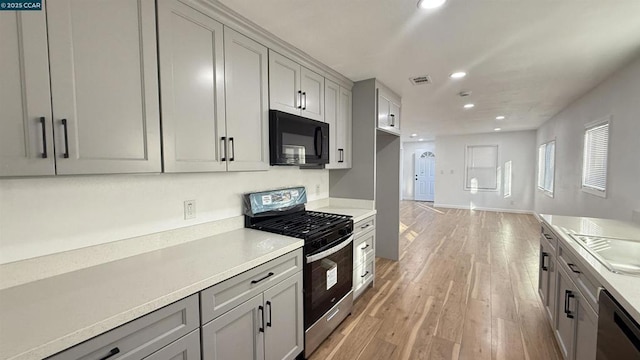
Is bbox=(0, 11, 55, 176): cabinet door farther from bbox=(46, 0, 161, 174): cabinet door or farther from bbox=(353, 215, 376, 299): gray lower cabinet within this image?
bbox=(353, 215, 376, 299): gray lower cabinet

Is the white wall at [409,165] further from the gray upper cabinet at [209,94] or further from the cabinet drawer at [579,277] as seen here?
the gray upper cabinet at [209,94]

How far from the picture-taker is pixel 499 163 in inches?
311

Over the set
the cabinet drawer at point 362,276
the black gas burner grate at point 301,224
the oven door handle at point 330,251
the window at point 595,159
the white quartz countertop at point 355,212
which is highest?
the window at point 595,159

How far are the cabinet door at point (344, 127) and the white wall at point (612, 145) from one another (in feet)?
8.78

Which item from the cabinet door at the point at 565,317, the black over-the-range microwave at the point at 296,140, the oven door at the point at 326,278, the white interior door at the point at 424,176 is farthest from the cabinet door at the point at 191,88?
the white interior door at the point at 424,176

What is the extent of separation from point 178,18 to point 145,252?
1355mm

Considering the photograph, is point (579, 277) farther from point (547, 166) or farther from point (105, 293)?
point (547, 166)

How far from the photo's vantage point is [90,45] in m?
1.14

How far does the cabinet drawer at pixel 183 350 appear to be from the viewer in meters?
1.06

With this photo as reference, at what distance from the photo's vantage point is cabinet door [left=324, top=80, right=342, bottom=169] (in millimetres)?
2730

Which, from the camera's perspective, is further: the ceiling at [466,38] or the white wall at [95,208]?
the ceiling at [466,38]

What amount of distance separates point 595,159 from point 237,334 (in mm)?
4601

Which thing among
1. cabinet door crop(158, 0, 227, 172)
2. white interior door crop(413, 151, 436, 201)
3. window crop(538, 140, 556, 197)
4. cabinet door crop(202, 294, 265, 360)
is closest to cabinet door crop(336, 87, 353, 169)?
cabinet door crop(158, 0, 227, 172)

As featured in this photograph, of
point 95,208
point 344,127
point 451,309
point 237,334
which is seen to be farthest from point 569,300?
point 95,208
